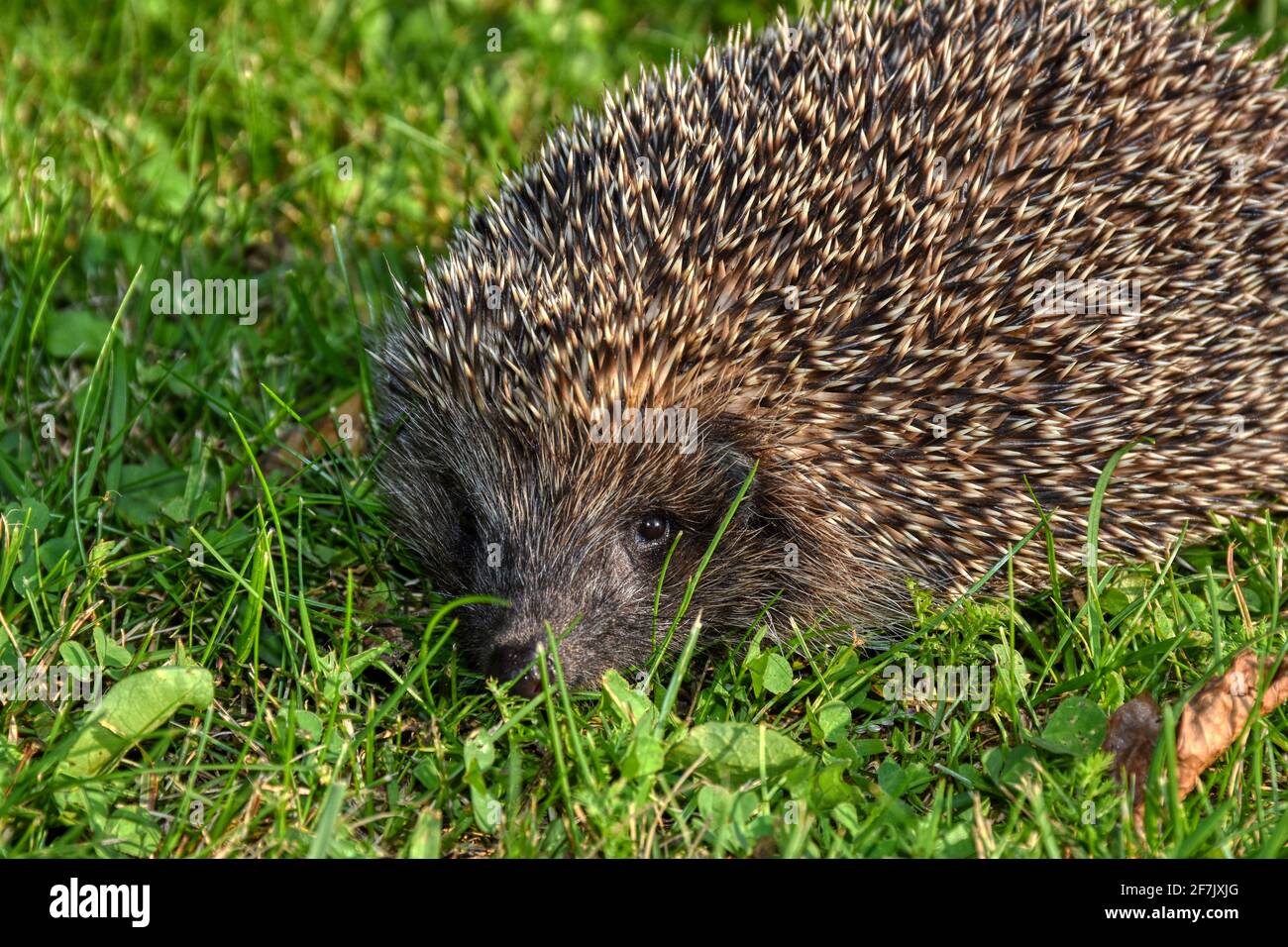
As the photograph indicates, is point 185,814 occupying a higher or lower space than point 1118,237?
lower

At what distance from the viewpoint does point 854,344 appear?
183 inches

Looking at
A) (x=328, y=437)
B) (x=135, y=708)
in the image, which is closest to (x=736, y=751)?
(x=135, y=708)

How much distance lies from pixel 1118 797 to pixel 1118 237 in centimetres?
200

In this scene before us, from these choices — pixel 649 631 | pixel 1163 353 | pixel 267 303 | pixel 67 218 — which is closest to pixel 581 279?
pixel 649 631

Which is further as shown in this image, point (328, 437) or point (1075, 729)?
point (328, 437)

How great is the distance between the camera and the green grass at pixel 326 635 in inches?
155

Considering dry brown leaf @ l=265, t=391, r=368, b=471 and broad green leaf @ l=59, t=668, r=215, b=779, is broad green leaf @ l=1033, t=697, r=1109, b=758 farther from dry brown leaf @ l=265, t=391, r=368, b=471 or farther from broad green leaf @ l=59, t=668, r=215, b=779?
dry brown leaf @ l=265, t=391, r=368, b=471

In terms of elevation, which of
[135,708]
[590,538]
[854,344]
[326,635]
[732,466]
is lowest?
[135,708]

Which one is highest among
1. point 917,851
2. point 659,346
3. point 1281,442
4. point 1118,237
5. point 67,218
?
point 67,218

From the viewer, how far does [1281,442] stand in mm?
5262

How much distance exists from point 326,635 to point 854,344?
6.96ft

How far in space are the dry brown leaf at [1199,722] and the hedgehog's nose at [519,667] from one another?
1.80 meters

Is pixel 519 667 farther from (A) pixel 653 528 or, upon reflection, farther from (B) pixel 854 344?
(B) pixel 854 344

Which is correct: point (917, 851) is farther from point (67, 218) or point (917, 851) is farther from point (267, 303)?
point (67, 218)
